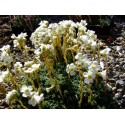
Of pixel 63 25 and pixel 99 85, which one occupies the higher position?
pixel 63 25

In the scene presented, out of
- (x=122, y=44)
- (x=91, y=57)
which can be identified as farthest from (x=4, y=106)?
(x=122, y=44)

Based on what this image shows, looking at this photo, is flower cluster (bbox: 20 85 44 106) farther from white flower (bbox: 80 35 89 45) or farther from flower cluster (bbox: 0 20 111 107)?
white flower (bbox: 80 35 89 45)

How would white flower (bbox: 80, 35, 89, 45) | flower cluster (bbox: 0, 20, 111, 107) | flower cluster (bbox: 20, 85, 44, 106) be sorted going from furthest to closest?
white flower (bbox: 80, 35, 89, 45)
flower cluster (bbox: 0, 20, 111, 107)
flower cluster (bbox: 20, 85, 44, 106)

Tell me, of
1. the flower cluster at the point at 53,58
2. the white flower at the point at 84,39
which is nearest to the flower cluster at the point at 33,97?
the flower cluster at the point at 53,58

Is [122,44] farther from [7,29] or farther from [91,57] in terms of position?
[7,29]

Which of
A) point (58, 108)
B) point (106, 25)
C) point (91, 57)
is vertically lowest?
point (58, 108)

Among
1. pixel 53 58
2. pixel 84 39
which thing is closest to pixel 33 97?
pixel 84 39

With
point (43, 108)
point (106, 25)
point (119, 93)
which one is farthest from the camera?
point (106, 25)

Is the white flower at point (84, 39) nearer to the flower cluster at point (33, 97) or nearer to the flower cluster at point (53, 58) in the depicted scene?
the flower cluster at point (53, 58)

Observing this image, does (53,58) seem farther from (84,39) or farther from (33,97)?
(33,97)

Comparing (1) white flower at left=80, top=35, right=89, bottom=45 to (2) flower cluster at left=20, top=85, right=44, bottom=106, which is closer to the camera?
(2) flower cluster at left=20, top=85, right=44, bottom=106

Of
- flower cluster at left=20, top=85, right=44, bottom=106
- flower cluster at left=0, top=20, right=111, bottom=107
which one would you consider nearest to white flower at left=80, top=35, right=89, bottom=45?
flower cluster at left=0, top=20, right=111, bottom=107
